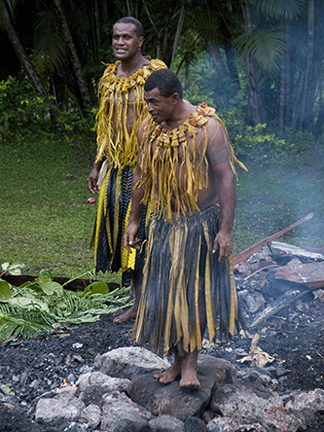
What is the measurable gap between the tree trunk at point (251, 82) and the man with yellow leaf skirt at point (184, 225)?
671 cm

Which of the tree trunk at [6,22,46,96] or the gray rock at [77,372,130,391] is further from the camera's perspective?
the tree trunk at [6,22,46,96]

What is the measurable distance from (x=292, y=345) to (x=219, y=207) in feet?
4.18

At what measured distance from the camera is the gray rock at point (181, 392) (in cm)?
268

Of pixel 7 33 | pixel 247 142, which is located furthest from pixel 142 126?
pixel 7 33

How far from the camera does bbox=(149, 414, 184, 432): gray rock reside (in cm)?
255

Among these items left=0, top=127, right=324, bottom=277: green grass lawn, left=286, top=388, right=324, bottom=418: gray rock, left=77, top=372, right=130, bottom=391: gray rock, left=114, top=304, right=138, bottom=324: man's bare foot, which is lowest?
left=0, top=127, right=324, bottom=277: green grass lawn

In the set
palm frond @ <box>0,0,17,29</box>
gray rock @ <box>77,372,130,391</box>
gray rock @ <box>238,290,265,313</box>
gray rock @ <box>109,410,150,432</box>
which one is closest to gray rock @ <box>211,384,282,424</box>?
gray rock @ <box>109,410,150,432</box>

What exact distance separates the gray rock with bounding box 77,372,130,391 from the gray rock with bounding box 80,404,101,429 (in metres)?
0.20

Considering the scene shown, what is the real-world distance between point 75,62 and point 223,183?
8.21 m

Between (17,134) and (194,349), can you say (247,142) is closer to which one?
(17,134)

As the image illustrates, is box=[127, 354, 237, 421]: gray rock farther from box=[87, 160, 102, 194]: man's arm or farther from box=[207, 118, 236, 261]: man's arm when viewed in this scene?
box=[87, 160, 102, 194]: man's arm

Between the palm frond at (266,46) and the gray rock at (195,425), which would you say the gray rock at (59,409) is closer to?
the gray rock at (195,425)

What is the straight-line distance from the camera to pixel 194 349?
8.99ft

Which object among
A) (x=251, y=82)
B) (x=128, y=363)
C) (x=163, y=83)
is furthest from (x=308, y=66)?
(x=128, y=363)
